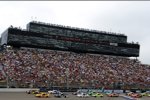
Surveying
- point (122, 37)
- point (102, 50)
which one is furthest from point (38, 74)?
point (122, 37)

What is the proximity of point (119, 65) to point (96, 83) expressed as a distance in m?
19.5

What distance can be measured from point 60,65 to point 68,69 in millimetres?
2711

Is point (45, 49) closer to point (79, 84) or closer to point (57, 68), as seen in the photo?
point (57, 68)

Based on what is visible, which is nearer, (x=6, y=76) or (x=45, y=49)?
(x=6, y=76)

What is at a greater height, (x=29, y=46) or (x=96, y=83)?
(x=29, y=46)

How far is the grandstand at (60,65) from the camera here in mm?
75500

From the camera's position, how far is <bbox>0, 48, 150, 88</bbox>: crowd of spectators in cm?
7494

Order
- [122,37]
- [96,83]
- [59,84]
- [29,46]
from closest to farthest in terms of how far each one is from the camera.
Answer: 1. [59,84]
2. [96,83]
3. [29,46]
4. [122,37]

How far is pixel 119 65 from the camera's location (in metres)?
99.9

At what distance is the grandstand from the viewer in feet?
248

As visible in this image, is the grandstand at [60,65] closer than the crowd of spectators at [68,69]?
No

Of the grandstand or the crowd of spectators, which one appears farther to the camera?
the grandstand

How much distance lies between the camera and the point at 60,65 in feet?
283

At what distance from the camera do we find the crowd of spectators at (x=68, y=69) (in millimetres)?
74938
